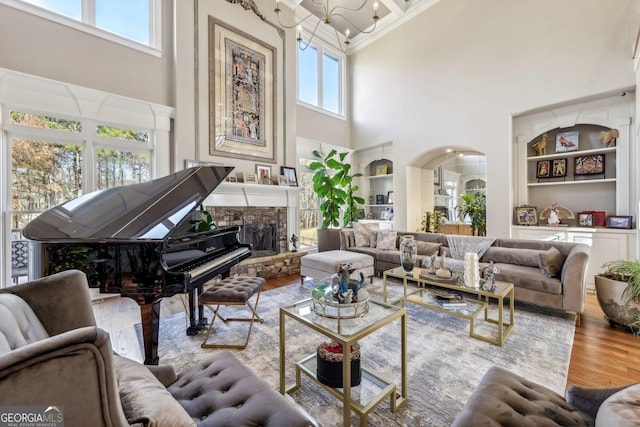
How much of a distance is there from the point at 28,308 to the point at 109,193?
6.50 feet

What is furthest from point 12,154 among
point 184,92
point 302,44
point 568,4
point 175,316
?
point 568,4

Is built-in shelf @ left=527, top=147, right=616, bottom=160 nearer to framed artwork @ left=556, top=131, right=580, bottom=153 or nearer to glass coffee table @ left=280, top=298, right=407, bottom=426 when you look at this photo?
framed artwork @ left=556, top=131, right=580, bottom=153

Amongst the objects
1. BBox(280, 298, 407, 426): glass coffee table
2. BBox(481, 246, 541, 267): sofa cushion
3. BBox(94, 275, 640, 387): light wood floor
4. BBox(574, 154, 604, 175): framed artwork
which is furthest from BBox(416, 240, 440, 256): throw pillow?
BBox(280, 298, 407, 426): glass coffee table

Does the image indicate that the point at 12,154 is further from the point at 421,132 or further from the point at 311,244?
the point at 421,132

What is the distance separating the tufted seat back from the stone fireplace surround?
11.3 ft

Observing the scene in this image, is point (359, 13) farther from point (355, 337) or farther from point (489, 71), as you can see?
point (355, 337)

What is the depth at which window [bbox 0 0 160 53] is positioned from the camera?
3241 mm

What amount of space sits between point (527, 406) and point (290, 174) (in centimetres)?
479

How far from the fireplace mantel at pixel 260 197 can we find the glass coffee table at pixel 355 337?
306 centimetres

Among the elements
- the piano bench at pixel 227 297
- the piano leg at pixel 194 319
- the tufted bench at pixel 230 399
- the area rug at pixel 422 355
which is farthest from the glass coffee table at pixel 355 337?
the piano leg at pixel 194 319

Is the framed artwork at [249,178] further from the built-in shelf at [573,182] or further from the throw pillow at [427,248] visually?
the built-in shelf at [573,182]

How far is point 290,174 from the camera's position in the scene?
17.7 ft

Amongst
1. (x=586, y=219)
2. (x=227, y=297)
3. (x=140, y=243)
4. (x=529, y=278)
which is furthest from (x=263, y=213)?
(x=586, y=219)

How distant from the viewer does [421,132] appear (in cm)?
559
